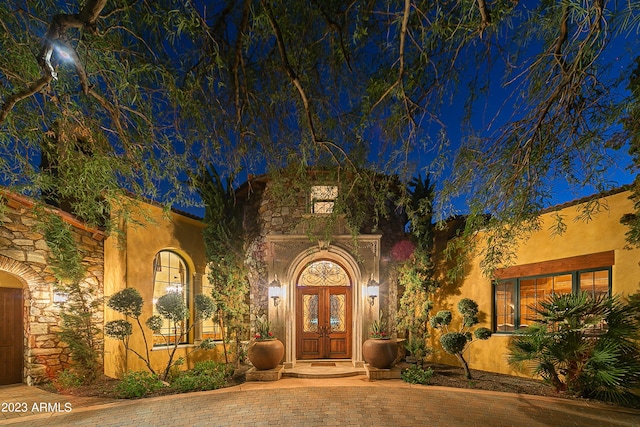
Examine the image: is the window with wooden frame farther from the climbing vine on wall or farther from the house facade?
the climbing vine on wall

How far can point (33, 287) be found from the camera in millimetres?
7309

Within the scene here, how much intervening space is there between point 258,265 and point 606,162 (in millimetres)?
8118

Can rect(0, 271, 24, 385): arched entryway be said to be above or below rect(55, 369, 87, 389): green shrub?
above

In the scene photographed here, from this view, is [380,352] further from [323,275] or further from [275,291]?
[275,291]

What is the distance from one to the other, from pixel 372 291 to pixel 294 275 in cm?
223

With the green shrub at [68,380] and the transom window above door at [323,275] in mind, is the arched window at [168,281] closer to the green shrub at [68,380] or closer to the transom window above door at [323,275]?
the green shrub at [68,380]

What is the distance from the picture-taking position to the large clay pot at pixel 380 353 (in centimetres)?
816

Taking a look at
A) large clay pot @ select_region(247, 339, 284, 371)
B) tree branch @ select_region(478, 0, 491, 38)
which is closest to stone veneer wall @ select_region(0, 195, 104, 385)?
large clay pot @ select_region(247, 339, 284, 371)

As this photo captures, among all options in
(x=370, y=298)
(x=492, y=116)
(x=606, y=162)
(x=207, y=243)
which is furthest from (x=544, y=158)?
(x=207, y=243)

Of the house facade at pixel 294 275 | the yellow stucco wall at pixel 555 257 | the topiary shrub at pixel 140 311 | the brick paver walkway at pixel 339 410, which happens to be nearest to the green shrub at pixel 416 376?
the brick paver walkway at pixel 339 410

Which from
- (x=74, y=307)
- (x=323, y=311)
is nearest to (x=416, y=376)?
(x=323, y=311)

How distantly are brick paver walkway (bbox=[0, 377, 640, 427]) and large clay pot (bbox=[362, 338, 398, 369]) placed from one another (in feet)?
3.37

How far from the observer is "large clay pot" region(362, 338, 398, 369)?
8164mm

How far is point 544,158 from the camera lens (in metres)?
4.39
